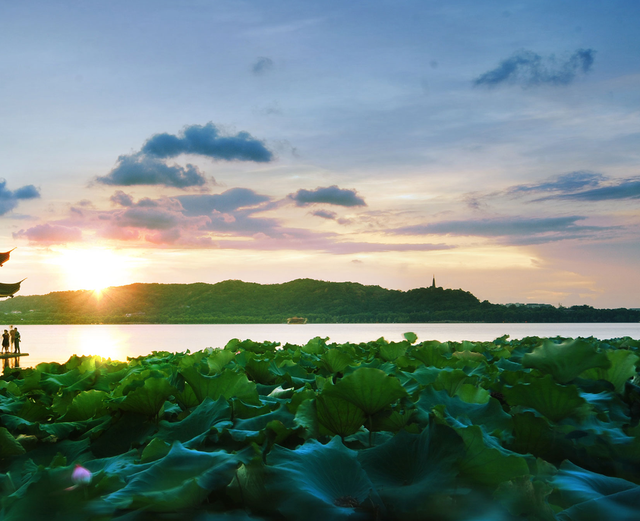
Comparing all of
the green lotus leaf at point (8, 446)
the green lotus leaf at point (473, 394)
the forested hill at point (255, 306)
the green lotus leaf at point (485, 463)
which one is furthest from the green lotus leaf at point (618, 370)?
the forested hill at point (255, 306)

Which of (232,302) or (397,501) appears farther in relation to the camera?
(232,302)

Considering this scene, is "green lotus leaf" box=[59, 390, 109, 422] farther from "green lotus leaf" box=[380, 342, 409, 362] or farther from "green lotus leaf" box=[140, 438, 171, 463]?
"green lotus leaf" box=[380, 342, 409, 362]

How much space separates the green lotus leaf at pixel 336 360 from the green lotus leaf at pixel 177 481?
153 centimetres

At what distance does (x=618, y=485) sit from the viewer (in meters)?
0.86

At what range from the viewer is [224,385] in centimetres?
143

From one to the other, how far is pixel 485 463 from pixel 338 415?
1.51ft

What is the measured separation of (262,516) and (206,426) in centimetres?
47

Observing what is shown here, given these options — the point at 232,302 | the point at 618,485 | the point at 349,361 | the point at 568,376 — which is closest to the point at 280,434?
the point at 618,485

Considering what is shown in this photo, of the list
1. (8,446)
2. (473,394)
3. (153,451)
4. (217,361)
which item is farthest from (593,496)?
(217,361)

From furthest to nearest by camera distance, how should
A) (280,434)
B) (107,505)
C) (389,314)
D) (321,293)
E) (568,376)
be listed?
(321,293)
(389,314)
(568,376)
(280,434)
(107,505)

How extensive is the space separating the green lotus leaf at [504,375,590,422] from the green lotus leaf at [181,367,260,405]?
70 cm

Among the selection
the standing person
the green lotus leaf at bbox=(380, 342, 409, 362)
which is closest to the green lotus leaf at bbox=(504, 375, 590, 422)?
the green lotus leaf at bbox=(380, 342, 409, 362)

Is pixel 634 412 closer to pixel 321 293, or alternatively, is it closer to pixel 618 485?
pixel 618 485

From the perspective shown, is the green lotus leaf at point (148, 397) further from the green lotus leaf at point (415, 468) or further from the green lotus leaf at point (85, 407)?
the green lotus leaf at point (415, 468)
